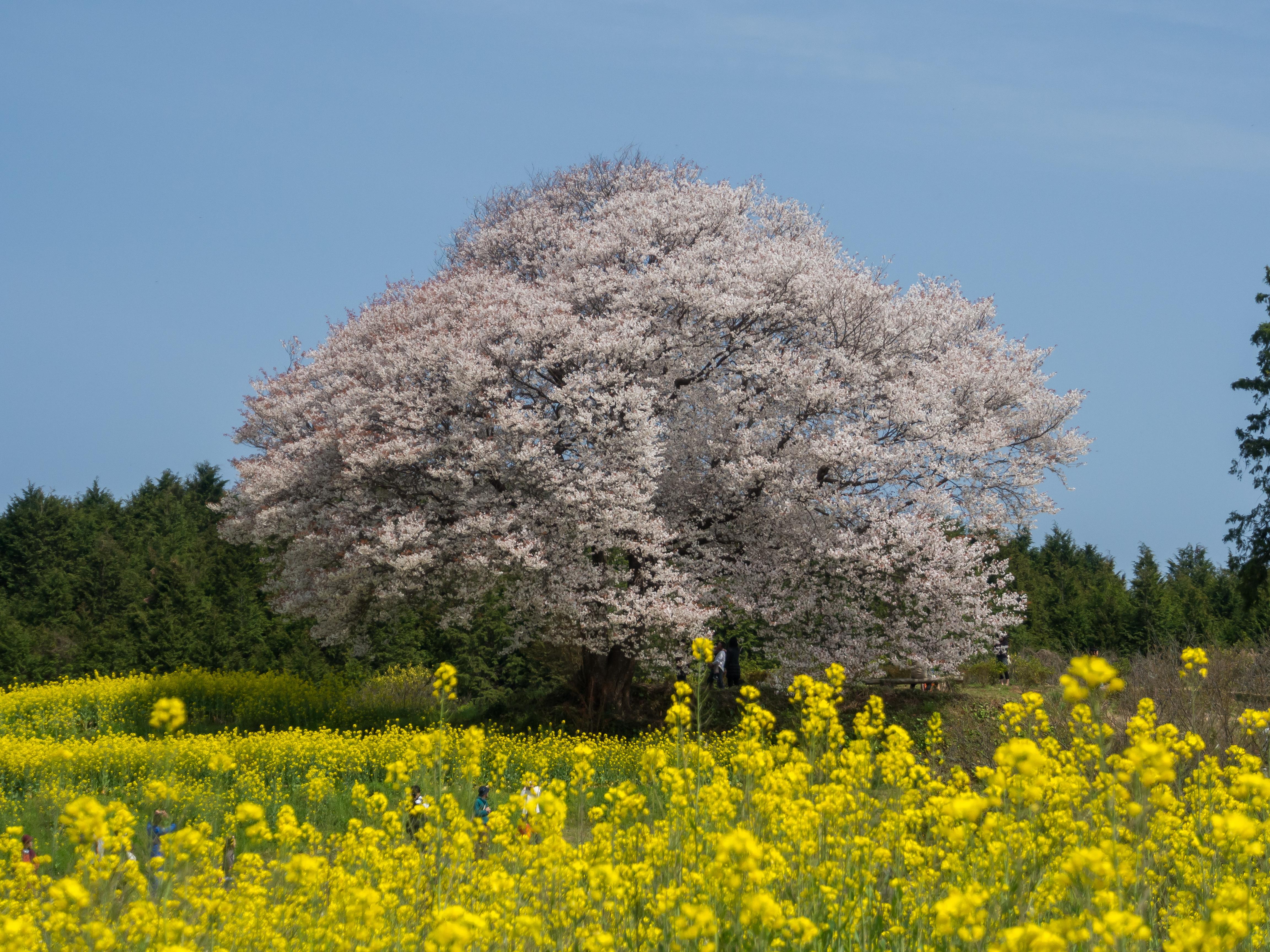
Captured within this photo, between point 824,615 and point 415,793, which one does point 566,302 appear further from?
point 415,793

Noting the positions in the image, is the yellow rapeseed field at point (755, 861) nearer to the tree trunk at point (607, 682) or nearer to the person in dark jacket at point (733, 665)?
the tree trunk at point (607, 682)

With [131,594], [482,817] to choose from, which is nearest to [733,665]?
[482,817]

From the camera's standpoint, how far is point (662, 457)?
19094 mm

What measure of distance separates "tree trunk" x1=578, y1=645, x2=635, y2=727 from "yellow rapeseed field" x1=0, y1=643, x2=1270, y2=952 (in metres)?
13.8

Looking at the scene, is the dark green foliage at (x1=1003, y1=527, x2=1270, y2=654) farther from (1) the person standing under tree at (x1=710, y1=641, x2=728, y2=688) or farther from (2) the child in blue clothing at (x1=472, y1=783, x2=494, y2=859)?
(2) the child in blue clothing at (x1=472, y1=783, x2=494, y2=859)

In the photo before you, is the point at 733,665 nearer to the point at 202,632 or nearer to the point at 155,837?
the point at 155,837

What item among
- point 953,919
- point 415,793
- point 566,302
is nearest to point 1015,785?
point 953,919

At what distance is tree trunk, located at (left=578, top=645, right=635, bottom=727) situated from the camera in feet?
70.4

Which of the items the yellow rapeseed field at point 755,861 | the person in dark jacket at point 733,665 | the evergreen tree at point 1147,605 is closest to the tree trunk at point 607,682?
the person in dark jacket at point 733,665

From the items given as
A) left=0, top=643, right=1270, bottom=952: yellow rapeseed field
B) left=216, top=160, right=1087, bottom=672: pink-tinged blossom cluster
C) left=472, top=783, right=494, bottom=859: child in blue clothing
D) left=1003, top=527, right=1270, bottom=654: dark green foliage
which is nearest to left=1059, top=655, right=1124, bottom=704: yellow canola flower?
left=0, top=643, right=1270, bottom=952: yellow rapeseed field

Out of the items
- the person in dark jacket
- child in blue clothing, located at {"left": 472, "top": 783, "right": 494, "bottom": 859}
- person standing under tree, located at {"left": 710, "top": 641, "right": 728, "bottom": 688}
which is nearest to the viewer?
child in blue clothing, located at {"left": 472, "top": 783, "right": 494, "bottom": 859}

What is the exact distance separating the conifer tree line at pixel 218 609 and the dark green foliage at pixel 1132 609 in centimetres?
9

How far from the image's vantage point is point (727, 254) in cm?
2064

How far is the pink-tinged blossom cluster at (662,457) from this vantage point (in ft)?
58.1
